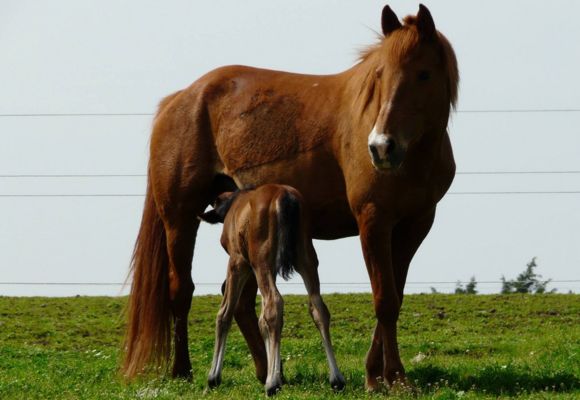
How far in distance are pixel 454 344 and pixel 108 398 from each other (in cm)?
547

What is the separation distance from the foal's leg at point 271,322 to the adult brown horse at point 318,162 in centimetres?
79

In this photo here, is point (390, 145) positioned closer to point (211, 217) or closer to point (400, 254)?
point (400, 254)

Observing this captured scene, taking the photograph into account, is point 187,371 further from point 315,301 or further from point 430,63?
point 430,63

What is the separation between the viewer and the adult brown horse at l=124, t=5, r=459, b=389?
9.45m

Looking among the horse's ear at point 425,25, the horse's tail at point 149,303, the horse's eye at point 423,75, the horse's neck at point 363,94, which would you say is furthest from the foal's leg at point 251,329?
the horse's ear at point 425,25

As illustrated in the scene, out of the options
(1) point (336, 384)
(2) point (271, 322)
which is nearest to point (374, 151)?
(2) point (271, 322)

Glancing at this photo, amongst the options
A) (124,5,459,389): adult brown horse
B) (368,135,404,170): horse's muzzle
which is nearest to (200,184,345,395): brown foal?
(124,5,459,389): adult brown horse

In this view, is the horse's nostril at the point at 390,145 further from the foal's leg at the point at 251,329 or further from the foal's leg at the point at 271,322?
the foal's leg at the point at 251,329

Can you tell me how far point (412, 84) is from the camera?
935 centimetres

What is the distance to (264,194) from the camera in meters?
9.67

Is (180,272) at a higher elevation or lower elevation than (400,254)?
lower

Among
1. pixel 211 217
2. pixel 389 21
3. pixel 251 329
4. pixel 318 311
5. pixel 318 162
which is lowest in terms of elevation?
pixel 251 329

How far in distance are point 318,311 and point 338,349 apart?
143 inches

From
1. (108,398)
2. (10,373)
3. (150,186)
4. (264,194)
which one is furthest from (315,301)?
(10,373)
